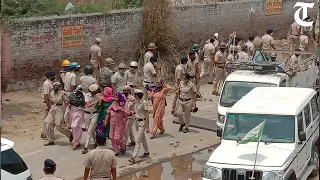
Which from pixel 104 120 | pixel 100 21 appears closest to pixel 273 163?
pixel 104 120

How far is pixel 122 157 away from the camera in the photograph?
14344 millimetres

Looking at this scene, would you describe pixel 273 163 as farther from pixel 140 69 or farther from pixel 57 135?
pixel 140 69

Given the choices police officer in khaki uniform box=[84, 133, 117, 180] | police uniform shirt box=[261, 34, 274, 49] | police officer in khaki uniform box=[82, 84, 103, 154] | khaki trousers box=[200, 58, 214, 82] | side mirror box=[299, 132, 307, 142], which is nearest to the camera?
police officer in khaki uniform box=[84, 133, 117, 180]

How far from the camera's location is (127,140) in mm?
15008

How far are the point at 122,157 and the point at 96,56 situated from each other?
20.4 ft

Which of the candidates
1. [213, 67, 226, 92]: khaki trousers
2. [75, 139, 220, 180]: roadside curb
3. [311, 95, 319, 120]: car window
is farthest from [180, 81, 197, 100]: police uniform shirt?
[213, 67, 226, 92]: khaki trousers

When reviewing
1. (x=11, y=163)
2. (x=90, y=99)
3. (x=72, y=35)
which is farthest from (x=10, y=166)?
(x=72, y=35)

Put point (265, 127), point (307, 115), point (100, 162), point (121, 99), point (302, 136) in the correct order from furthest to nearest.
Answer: point (121, 99), point (307, 115), point (265, 127), point (302, 136), point (100, 162)

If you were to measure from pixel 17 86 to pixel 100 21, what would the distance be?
3.81 m

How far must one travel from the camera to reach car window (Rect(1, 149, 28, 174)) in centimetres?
991

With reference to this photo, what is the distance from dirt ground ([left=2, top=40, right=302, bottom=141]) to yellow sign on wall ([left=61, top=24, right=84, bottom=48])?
183 cm

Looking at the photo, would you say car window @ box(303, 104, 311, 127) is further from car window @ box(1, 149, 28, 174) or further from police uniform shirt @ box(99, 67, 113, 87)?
police uniform shirt @ box(99, 67, 113, 87)

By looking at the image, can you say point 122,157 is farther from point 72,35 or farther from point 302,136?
point 72,35

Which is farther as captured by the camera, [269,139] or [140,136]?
[140,136]
